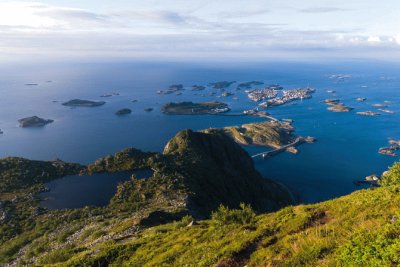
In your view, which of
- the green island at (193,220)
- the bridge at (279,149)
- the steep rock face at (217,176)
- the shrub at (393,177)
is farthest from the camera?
the bridge at (279,149)

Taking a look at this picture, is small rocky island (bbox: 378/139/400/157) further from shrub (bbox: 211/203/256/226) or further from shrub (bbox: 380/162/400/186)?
shrub (bbox: 211/203/256/226)

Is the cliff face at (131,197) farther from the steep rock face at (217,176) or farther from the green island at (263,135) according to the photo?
the green island at (263,135)

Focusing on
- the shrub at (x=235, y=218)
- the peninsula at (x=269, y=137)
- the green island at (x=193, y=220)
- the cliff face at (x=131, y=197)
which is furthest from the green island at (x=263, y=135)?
the shrub at (x=235, y=218)

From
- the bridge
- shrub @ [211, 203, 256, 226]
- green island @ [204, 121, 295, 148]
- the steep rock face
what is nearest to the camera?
shrub @ [211, 203, 256, 226]

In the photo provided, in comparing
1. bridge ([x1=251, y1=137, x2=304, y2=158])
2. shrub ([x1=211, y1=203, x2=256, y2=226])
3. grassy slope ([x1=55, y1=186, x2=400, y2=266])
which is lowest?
bridge ([x1=251, y1=137, x2=304, y2=158])

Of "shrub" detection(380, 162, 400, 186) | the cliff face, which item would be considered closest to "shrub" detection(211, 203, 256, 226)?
"shrub" detection(380, 162, 400, 186)

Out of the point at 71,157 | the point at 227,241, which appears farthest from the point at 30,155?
the point at 227,241

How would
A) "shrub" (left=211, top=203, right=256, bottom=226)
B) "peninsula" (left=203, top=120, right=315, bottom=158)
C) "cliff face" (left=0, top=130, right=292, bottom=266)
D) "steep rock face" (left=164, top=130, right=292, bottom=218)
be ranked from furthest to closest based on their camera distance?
"peninsula" (left=203, top=120, right=315, bottom=158) < "steep rock face" (left=164, top=130, right=292, bottom=218) < "cliff face" (left=0, top=130, right=292, bottom=266) < "shrub" (left=211, top=203, right=256, bottom=226)
